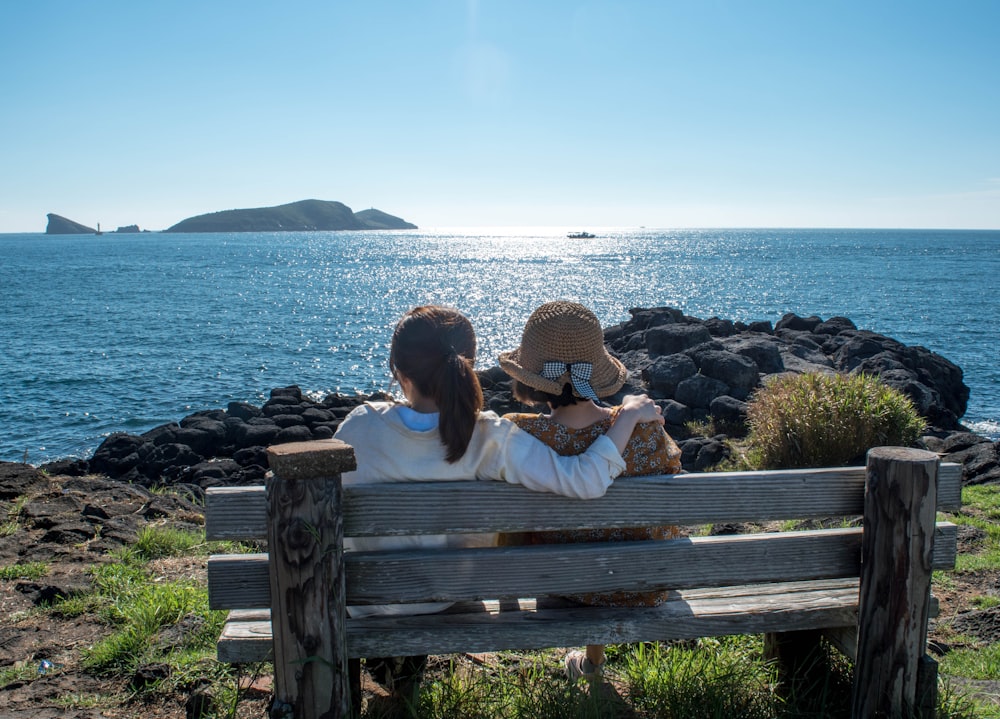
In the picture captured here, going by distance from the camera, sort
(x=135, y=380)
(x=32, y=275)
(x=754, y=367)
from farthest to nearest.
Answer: (x=32, y=275), (x=135, y=380), (x=754, y=367)

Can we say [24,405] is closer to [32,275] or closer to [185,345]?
[185,345]

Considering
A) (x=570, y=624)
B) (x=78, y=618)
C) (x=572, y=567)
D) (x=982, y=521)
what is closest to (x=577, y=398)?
(x=572, y=567)

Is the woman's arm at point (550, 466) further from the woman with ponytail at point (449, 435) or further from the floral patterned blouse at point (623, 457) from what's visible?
the floral patterned blouse at point (623, 457)

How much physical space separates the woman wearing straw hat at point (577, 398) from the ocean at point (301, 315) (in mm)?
14910

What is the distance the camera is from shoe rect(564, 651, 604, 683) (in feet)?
11.5

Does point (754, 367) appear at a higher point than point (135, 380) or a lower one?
higher

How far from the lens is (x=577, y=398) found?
10.8 ft

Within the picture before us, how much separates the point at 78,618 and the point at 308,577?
3109 mm

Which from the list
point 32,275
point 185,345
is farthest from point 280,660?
point 32,275

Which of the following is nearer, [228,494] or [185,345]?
[228,494]

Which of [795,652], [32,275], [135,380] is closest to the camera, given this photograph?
[795,652]

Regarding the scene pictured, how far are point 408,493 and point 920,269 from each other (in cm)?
8279

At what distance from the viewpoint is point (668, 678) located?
135 inches

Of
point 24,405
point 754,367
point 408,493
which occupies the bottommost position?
point 24,405
